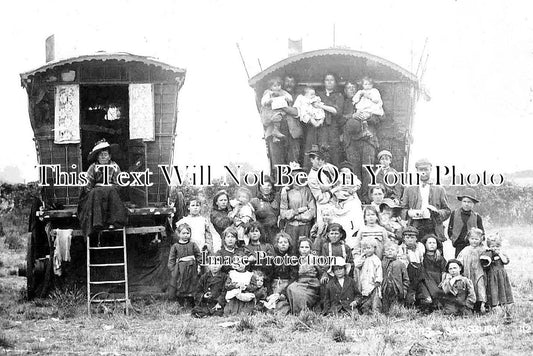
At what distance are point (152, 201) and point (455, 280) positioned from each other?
442cm

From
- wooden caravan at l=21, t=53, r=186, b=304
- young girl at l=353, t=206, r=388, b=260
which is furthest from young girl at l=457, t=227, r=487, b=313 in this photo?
wooden caravan at l=21, t=53, r=186, b=304

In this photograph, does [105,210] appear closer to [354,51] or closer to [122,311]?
[122,311]

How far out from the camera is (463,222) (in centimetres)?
880

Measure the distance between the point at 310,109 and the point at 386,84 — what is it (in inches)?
52.5

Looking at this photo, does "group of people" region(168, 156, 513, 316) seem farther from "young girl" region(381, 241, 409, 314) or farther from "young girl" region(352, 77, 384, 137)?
"young girl" region(352, 77, 384, 137)

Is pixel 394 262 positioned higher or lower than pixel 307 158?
lower

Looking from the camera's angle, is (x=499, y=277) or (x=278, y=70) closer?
(x=499, y=277)

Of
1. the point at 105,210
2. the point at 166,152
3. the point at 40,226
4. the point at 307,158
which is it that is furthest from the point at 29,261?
the point at 307,158

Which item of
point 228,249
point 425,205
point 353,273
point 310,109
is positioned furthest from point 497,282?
point 310,109

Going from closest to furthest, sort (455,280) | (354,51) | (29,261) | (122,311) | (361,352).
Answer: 1. (361,352)
2. (455,280)
3. (122,311)
4. (29,261)
5. (354,51)

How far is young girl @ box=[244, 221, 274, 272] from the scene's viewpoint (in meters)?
8.23

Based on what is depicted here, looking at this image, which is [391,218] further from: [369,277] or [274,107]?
[274,107]

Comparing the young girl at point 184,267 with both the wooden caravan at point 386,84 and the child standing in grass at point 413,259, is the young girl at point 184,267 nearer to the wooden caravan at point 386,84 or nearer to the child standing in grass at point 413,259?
the wooden caravan at point 386,84

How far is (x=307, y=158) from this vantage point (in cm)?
1060
